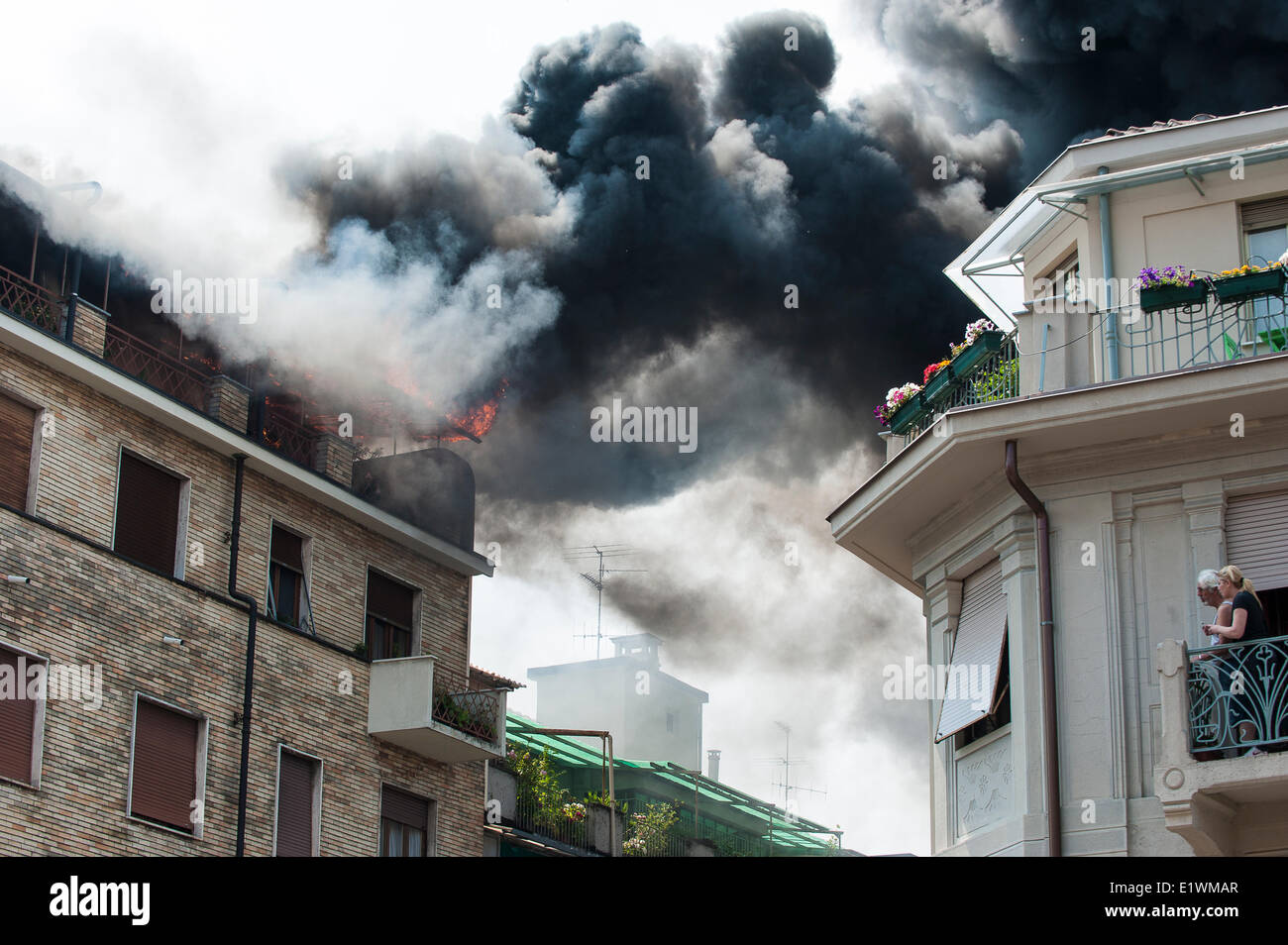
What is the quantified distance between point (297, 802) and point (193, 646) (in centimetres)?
308

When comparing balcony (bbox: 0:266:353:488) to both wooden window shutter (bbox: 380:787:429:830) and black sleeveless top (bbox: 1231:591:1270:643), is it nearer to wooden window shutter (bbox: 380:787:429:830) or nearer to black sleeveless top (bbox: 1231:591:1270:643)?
wooden window shutter (bbox: 380:787:429:830)

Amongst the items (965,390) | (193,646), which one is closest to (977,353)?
(965,390)

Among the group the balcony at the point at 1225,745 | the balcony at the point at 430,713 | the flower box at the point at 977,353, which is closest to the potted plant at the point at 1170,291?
the flower box at the point at 977,353

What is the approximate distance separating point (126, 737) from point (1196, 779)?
47.3 feet

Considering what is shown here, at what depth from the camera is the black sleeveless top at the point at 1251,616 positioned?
44.4 ft

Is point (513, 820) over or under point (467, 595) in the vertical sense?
under

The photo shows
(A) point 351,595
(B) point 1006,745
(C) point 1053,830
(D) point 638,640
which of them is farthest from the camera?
(D) point 638,640

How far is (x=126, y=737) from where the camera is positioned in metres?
22.7

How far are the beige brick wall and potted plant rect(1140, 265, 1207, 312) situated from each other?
1389 cm

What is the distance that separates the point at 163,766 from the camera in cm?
2338

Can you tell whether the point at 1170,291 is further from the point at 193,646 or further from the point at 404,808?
the point at 404,808

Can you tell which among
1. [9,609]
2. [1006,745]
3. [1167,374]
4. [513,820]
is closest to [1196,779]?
[1006,745]

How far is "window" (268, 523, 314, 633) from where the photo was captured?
1041 inches

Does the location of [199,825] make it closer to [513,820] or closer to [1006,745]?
[513,820]
